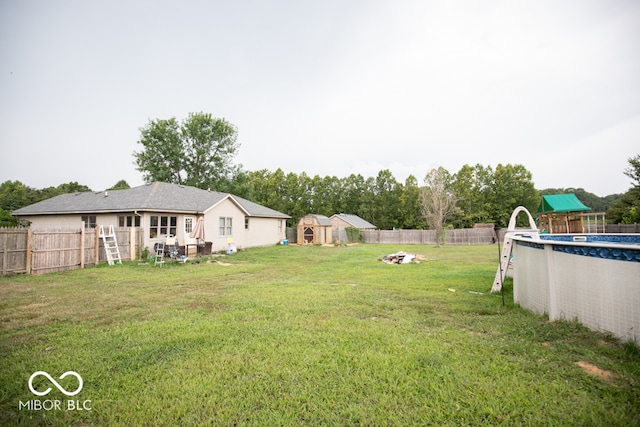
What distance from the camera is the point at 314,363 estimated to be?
11.0ft

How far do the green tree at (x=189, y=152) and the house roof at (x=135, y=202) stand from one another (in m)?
17.3

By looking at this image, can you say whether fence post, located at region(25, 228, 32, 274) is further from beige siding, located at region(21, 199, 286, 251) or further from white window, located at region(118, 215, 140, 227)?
white window, located at region(118, 215, 140, 227)

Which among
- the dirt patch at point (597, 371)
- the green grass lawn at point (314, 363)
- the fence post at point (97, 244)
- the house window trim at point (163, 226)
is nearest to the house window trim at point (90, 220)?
the house window trim at point (163, 226)

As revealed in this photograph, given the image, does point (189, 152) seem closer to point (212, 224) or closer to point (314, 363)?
point (212, 224)

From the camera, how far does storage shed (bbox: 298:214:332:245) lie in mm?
29094

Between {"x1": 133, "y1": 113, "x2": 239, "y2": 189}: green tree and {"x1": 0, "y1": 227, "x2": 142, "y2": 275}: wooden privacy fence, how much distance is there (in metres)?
25.8

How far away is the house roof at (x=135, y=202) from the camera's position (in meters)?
15.8

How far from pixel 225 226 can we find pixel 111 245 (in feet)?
24.3

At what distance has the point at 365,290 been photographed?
741 cm

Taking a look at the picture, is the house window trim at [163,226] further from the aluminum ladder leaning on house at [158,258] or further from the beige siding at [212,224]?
the aluminum ladder leaning on house at [158,258]

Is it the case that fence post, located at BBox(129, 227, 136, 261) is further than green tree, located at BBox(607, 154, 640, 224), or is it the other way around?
green tree, located at BBox(607, 154, 640, 224)

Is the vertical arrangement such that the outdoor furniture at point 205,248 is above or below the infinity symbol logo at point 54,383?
above

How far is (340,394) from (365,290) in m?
4.81

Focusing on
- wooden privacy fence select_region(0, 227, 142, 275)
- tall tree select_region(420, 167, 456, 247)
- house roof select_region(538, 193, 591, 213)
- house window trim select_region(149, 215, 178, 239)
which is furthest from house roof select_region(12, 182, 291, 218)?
house roof select_region(538, 193, 591, 213)
